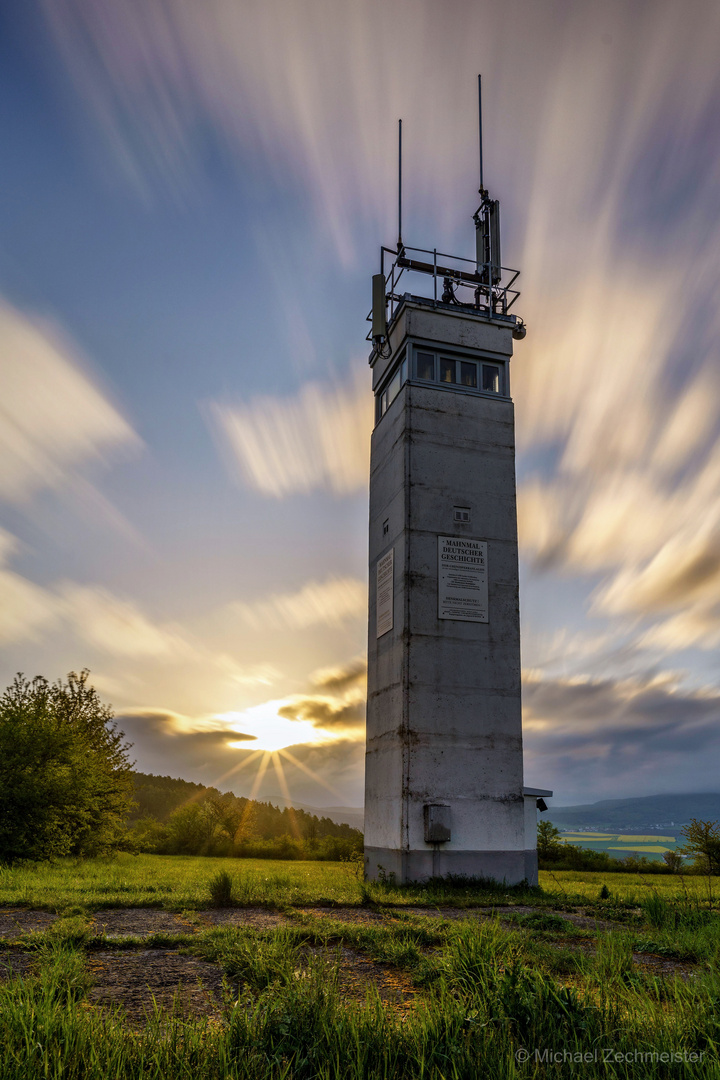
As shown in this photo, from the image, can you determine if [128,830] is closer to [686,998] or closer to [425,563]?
[425,563]

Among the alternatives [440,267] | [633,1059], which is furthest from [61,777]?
[633,1059]

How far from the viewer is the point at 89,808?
1061 inches

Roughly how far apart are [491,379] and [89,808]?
70.3 ft

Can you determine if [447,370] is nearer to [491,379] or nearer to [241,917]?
[491,379]

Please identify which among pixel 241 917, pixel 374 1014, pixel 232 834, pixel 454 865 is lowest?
pixel 232 834

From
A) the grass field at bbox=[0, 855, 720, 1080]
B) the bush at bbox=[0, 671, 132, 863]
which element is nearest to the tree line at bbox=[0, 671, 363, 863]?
the bush at bbox=[0, 671, 132, 863]

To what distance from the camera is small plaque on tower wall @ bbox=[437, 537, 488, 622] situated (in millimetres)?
19844

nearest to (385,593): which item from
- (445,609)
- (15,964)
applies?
(445,609)

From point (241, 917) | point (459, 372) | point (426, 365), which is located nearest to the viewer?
point (241, 917)

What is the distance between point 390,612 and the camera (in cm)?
2061

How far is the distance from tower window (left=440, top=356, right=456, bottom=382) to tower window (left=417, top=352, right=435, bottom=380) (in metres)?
0.30

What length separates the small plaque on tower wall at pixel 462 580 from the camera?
19844 mm

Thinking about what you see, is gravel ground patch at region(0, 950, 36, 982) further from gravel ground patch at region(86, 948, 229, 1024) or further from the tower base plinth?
the tower base plinth

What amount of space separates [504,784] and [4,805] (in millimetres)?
15317
